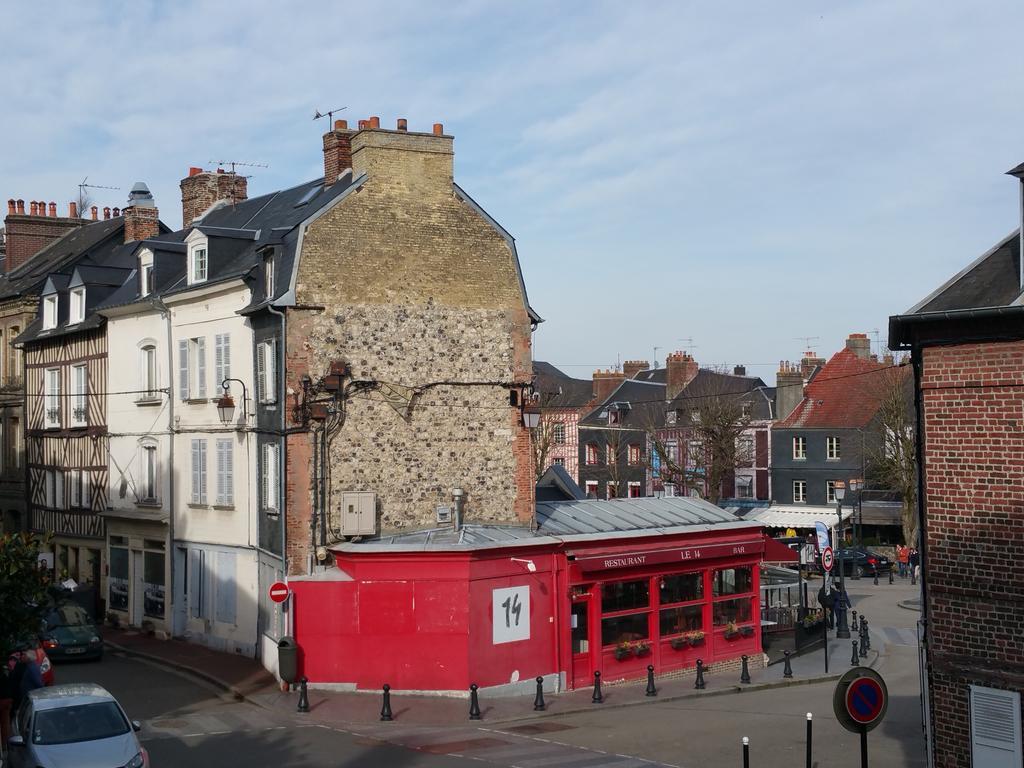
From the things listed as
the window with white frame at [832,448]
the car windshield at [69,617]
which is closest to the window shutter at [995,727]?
the car windshield at [69,617]

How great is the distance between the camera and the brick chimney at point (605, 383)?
69938 millimetres

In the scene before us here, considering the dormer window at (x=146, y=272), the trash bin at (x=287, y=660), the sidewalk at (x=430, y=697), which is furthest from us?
the dormer window at (x=146, y=272)

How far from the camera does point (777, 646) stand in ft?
96.7

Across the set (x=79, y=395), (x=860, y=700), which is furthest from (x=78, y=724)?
(x=79, y=395)

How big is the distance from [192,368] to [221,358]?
1.56 m

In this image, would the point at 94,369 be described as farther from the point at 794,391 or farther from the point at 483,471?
the point at 794,391

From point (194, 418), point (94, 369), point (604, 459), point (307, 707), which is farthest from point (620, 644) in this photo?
point (604, 459)

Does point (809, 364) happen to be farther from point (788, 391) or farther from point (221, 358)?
point (221, 358)

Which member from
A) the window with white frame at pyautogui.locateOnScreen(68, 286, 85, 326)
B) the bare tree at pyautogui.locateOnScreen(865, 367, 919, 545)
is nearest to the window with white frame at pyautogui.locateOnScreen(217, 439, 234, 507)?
the window with white frame at pyautogui.locateOnScreen(68, 286, 85, 326)

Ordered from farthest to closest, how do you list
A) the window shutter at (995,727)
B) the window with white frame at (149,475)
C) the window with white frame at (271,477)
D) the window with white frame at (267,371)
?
the window with white frame at (149,475) → the window with white frame at (267,371) → the window with white frame at (271,477) → the window shutter at (995,727)

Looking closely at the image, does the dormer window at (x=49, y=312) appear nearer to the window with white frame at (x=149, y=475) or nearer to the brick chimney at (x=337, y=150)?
the window with white frame at (x=149, y=475)

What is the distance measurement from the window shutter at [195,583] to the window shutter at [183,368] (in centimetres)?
398

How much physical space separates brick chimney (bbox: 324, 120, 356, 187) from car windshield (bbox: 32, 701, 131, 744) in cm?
1660

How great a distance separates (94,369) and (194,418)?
685cm
